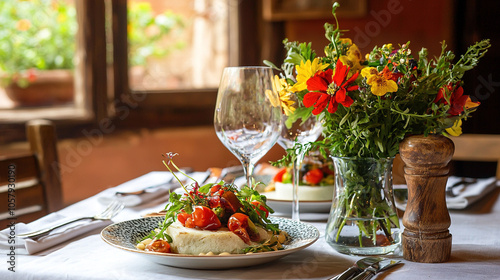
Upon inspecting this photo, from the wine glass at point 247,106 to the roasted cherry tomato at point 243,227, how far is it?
170mm

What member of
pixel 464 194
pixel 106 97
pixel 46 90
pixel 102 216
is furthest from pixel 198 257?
pixel 46 90

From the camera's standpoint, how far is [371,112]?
33.0 inches

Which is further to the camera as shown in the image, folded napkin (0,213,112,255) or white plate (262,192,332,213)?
white plate (262,192,332,213)

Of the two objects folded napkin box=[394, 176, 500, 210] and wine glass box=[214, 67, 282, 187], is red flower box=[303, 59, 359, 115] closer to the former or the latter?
wine glass box=[214, 67, 282, 187]

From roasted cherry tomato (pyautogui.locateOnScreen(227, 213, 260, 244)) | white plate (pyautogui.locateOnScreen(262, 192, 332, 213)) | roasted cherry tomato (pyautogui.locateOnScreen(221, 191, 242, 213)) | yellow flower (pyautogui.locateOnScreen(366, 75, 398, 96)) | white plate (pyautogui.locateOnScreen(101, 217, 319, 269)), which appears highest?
yellow flower (pyautogui.locateOnScreen(366, 75, 398, 96))

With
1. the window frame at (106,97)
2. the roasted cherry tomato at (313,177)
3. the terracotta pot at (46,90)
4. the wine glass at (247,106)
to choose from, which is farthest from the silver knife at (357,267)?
the terracotta pot at (46,90)

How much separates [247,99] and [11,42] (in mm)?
2073

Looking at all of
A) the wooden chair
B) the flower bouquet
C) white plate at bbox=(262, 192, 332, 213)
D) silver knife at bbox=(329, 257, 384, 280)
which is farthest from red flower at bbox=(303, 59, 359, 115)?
the wooden chair

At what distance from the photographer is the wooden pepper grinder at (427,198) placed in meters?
0.82

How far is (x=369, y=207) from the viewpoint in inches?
34.4

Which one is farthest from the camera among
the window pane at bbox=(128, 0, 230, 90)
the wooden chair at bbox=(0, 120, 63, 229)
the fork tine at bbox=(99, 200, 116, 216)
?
the window pane at bbox=(128, 0, 230, 90)

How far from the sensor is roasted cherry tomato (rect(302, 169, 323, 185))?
119 centimetres

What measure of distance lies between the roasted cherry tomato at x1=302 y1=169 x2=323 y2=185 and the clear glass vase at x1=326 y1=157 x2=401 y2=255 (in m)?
0.30

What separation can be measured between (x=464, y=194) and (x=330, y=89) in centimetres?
62
